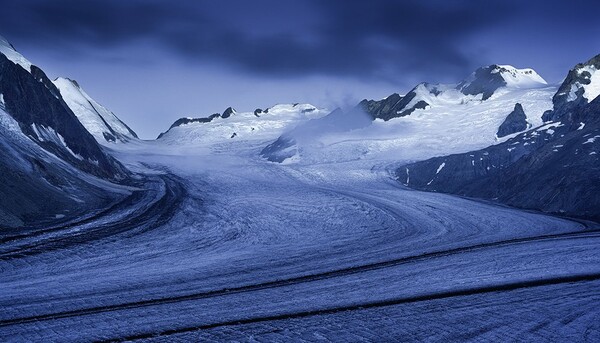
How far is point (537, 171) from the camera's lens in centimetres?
3834

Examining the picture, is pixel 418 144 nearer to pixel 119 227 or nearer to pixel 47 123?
pixel 47 123

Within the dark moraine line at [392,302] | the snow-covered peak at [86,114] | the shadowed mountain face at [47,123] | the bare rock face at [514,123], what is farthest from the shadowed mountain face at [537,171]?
the snow-covered peak at [86,114]

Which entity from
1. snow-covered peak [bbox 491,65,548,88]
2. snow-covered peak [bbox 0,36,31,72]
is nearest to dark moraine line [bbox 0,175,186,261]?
snow-covered peak [bbox 0,36,31,72]

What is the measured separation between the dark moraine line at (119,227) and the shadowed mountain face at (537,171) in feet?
68.5

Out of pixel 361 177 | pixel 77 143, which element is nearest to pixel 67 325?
pixel 77 143

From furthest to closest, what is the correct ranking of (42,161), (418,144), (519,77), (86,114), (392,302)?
(86,114) < (519,77) < (418,144) < (42,161) < (392,302)

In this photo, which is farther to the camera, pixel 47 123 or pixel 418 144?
pixel 418 144

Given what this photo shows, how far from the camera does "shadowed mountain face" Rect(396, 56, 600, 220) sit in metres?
32.4

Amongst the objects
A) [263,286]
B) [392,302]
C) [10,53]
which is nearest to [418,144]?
[10,53]

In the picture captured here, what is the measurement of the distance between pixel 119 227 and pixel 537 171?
28207 millimetres

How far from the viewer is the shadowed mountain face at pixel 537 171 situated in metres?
32.4

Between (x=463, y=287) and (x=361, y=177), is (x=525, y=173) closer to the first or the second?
(x=361, y=177)

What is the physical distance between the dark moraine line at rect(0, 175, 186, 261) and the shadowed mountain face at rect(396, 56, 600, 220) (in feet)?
68.5

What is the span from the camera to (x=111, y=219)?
23.8 m
